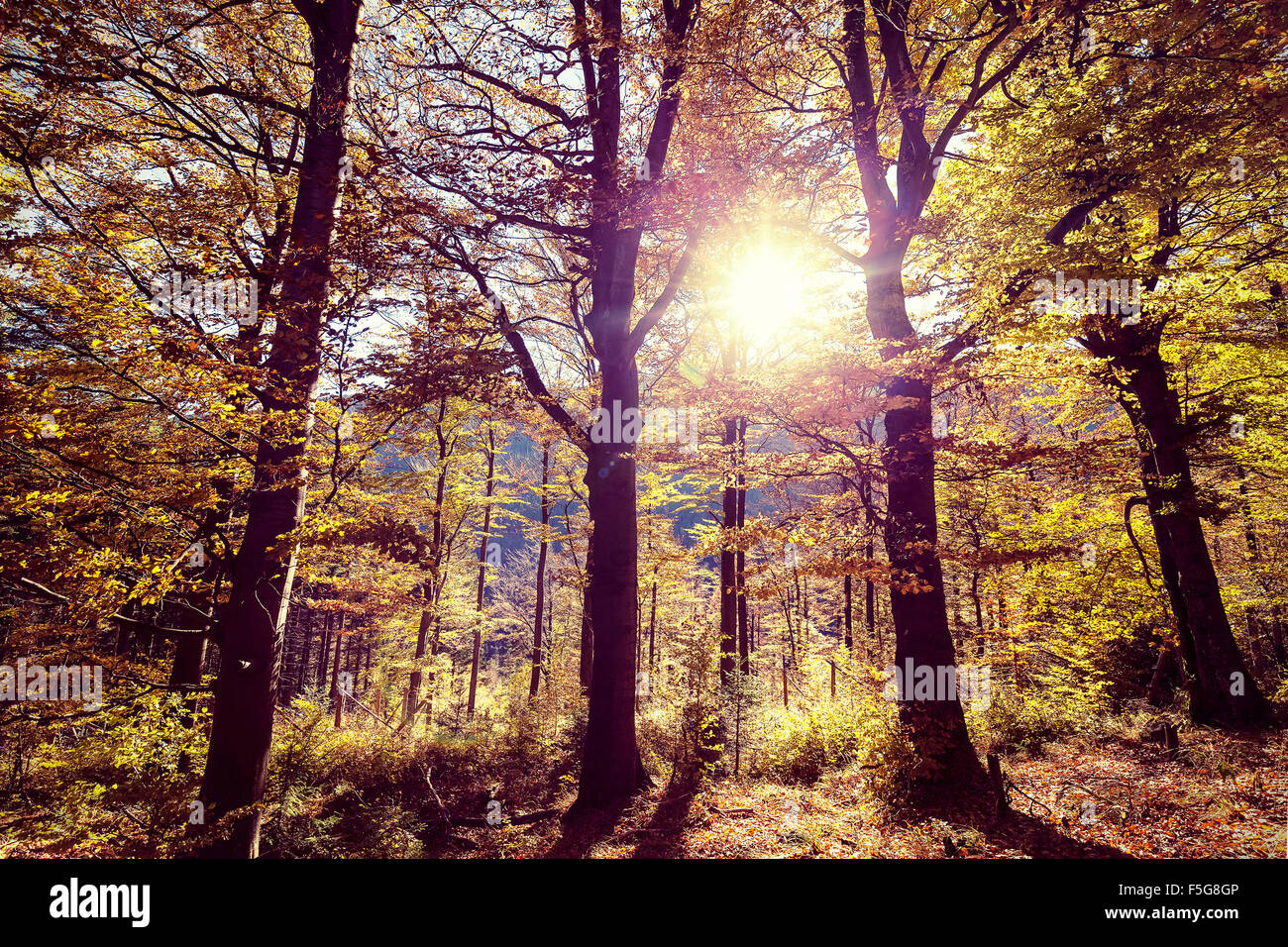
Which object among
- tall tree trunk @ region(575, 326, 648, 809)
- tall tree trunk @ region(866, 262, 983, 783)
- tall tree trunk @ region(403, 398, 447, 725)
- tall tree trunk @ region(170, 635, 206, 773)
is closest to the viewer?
tall tree trunk @ region(866, 262, 983, 783)

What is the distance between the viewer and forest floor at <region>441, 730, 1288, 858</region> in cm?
509

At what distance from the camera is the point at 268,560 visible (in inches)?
204

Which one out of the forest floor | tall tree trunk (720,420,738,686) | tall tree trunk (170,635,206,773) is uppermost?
tall tree trunk (720,420,738,686)

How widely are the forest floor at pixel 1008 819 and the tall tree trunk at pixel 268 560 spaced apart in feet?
9.26

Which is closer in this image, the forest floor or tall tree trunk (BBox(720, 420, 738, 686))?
the forest floor

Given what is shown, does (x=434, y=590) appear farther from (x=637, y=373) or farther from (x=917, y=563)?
(x=917, y=563)

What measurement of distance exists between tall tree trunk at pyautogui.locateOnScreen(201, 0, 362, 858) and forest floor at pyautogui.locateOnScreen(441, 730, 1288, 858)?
2824 millimetres

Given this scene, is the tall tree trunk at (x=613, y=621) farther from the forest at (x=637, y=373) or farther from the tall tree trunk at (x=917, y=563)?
the tall tree trunk at (x=917, y=563)

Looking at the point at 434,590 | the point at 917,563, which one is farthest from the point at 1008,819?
the point at 434,590

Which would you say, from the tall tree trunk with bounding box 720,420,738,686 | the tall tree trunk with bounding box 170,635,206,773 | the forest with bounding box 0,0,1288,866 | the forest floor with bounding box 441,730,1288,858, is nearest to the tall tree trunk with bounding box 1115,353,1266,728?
the forest with bounding box 0,0,1288,866

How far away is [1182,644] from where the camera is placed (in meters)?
9.72

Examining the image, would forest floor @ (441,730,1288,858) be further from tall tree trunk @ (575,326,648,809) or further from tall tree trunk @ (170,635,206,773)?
tall tree trunk @ (170,635,206,773)

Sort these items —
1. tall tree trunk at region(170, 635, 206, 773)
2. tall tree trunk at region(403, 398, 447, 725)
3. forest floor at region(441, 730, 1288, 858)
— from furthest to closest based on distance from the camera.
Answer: tall tree trunk at region(403, 398, 447, 725)
tall tree trunk at region(170, 635, 206, 773)
forest floor at region(441, 730, 1288, 858)
